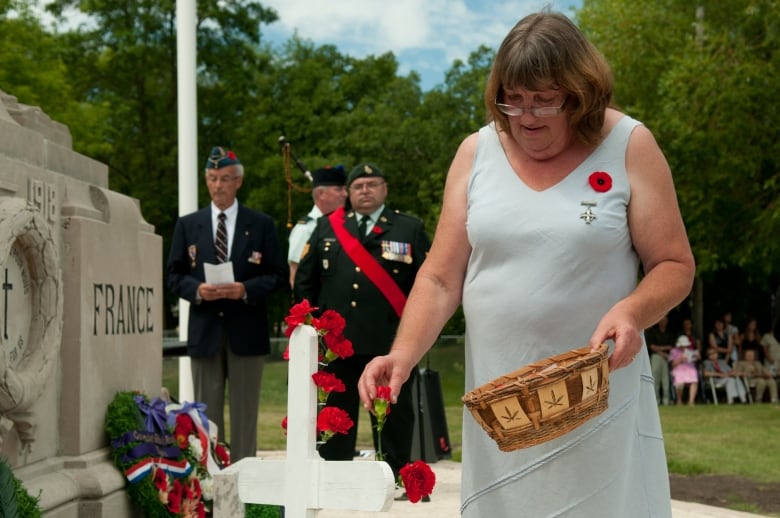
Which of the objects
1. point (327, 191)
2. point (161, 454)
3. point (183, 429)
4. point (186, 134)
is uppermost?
point (186, 134)

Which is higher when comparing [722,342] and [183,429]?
[722,342]

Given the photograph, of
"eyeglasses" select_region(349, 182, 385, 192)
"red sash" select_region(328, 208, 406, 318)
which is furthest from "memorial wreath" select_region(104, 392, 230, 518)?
"eyeglasses" select_region(349, 182, 385, 192)

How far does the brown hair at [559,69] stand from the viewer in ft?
10.2

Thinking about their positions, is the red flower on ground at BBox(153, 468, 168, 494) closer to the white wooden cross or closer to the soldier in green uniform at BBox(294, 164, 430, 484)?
the soldier in green uniform at BBox(294, 164, 430, 484)

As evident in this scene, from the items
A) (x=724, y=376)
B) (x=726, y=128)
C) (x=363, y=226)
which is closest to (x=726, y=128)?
(x=726, y=128)

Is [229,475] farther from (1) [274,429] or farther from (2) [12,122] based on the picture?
(1) [274,429]

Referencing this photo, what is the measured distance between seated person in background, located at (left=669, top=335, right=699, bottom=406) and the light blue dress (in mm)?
17757

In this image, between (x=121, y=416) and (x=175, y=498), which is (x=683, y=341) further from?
(x=121, y=416)

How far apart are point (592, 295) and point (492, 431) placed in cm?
49

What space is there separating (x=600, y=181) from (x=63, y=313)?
3601mm

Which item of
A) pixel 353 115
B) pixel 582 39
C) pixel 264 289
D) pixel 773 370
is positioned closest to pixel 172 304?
pixel 353 115

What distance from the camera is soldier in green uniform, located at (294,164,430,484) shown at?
786 cm

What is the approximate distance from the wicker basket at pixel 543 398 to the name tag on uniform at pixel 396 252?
513 centimetres

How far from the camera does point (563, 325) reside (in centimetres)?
310
